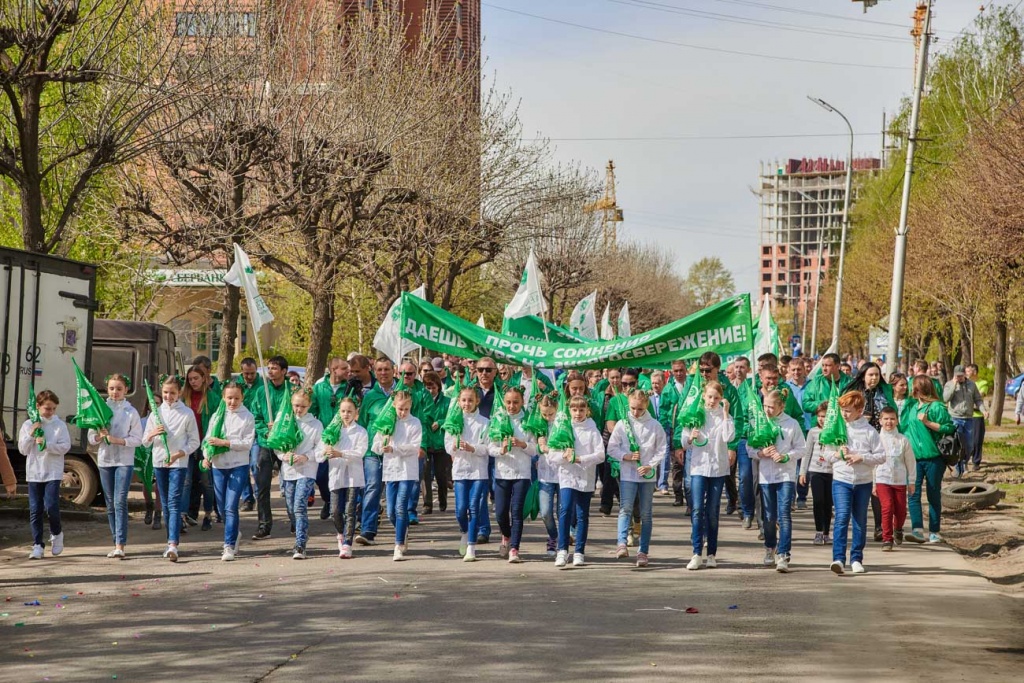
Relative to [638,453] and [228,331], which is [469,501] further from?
[228,331]

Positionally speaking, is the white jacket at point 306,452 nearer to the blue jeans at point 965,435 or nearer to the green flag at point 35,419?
the green flag at point 35,419

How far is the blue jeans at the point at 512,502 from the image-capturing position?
38.1 feet

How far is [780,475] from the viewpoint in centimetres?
1121

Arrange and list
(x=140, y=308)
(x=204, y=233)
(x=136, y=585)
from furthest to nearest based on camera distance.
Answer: (x=140, y=308)
(x=204, y=233)
(x=136, y=585)

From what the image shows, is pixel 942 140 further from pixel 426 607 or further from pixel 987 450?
pixel 426 607

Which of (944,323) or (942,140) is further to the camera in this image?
(944,323)

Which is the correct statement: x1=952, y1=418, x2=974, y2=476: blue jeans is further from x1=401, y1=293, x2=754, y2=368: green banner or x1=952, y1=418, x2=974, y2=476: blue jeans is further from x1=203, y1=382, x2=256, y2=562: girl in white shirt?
x1=203, y1=382, x2=256, y2=562: girl in white shirt

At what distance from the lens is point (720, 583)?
10.5 metres

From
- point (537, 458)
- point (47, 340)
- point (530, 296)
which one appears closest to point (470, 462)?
point (537, 458)

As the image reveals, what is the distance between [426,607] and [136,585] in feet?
8.25

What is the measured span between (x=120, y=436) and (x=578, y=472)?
418cm

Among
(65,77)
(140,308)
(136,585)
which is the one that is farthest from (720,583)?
(140,308)

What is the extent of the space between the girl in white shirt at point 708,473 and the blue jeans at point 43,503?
5.53 m

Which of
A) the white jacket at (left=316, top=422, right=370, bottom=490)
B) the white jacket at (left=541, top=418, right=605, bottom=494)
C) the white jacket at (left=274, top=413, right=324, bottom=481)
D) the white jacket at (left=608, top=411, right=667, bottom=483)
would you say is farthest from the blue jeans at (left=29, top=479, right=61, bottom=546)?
the white jacket at (left=608, top=411, right=667, bottom=483)
